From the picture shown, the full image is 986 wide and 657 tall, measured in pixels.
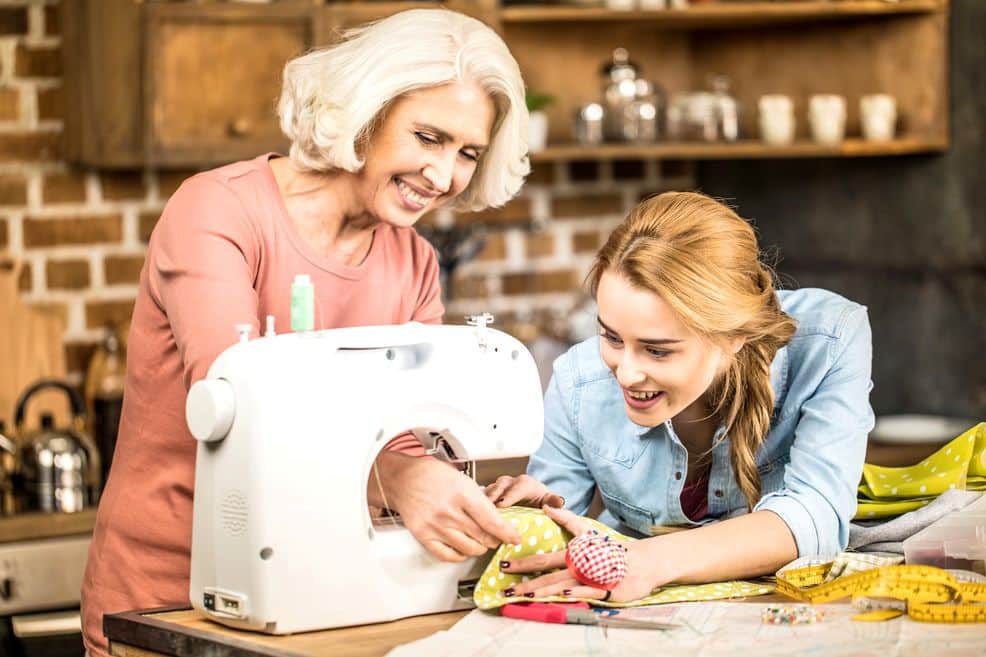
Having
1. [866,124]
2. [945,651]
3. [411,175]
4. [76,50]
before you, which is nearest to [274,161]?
[411,175]

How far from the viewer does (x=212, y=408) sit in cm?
173

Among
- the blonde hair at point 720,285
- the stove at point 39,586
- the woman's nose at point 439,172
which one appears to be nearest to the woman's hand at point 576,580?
the blonde hair at point 720,285

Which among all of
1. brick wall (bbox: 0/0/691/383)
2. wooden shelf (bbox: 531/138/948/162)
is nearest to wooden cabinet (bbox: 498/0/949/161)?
wooden shelf (bbox: 531/138/948/162)

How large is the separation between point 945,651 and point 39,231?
8.65 ft

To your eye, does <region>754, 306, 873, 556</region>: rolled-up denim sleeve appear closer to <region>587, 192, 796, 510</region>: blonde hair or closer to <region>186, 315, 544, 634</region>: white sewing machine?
<region>587, 192, 796, 510</region>: blonde hair

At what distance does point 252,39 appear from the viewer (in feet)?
11.7

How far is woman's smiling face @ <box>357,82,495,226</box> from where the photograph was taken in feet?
7.18

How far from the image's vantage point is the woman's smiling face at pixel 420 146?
7.18 feet

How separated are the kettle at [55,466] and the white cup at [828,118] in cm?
191

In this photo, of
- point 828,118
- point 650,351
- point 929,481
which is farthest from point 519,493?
point 828,118

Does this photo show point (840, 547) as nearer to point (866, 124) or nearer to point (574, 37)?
point (866, 124)

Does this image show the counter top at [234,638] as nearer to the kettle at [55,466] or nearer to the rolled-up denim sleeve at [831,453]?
the rolled-up denim sleeve at [831,453]

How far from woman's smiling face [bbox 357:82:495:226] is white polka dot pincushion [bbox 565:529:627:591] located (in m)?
0.61

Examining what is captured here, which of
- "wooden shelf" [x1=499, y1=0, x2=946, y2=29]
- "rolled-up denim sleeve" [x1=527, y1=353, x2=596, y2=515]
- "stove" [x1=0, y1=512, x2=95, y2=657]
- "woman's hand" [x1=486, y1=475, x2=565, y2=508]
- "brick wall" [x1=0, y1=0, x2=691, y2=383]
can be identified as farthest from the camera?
"wooden shelf" [x1=499, y1=0, x2=946, y2=29]
